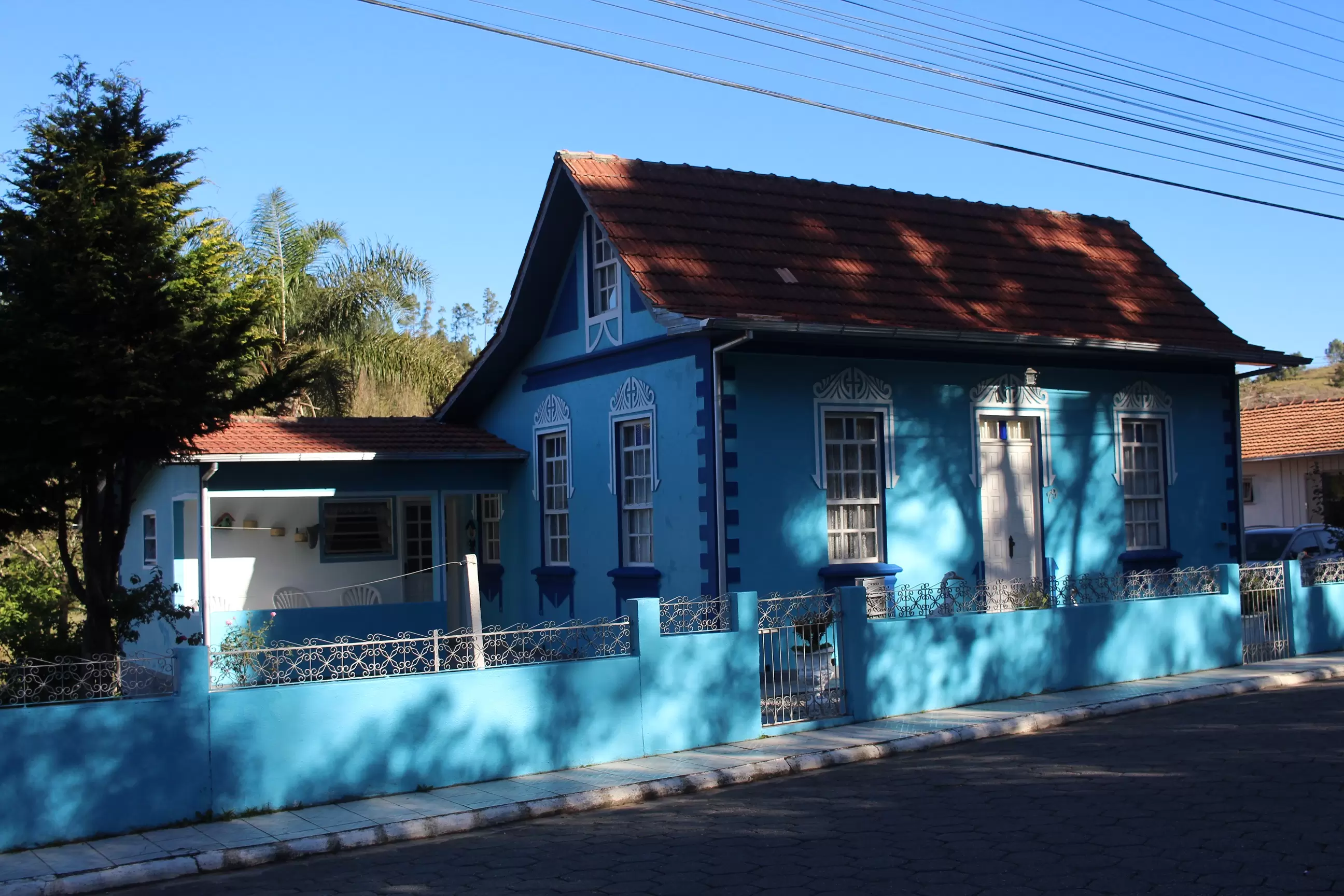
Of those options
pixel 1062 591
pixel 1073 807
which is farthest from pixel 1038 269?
pixel 1073 807

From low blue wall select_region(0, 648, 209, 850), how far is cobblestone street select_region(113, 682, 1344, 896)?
3.69 feet

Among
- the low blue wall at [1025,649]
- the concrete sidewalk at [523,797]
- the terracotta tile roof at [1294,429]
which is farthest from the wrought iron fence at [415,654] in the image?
the terracotta tile roof at [1294,429]

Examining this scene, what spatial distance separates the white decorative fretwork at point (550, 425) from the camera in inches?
Result: 683

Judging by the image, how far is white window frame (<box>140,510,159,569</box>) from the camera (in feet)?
61.4

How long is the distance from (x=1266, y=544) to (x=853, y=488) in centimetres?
1076

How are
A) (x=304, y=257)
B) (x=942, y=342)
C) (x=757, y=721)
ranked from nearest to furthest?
(x=757, y=721)
(x=942, y=342)
(x=304, y=257)

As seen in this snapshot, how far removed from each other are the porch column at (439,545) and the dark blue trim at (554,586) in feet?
4.37

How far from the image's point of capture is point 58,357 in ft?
33.9

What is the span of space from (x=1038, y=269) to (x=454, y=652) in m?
11.6

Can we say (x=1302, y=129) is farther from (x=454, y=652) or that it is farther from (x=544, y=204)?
(x=454, y=652)

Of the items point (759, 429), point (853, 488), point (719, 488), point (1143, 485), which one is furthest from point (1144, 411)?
point (719, 488)

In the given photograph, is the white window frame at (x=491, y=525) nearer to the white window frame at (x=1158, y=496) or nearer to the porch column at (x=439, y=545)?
the porch column at (x=439, y=545)


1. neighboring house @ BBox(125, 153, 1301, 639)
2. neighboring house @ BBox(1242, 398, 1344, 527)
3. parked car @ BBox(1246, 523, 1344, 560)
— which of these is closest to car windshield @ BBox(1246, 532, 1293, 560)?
parked car @ BBox(1246, 523, 1344, 560)

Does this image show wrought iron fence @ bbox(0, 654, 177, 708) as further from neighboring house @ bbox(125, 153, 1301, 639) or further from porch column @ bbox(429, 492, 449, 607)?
porch column @ bbox(429, 492, 449, 607)
